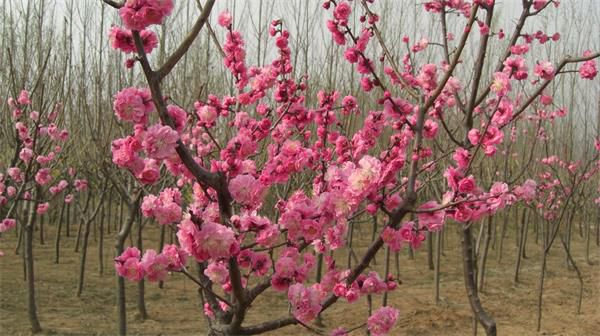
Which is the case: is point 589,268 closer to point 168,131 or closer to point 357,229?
point 357,229

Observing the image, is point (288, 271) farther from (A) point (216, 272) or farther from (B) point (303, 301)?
(A) point (216, 272)

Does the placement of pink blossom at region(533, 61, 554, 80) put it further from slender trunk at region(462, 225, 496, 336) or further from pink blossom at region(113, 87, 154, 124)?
pink blossom at region(113, 87, 154, 124)

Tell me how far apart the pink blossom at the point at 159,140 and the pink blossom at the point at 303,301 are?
0.62m

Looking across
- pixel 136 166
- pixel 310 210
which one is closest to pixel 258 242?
pixel 310 210

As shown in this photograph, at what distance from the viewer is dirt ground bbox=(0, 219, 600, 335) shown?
578cm

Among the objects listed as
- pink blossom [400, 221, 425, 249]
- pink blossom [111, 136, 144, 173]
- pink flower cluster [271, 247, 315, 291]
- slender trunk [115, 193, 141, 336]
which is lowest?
slender trunk [115, 193, 141, 336]

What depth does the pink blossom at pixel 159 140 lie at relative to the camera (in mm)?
1281

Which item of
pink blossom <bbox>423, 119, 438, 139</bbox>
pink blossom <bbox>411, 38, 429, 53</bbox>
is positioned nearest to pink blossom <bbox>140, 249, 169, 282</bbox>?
pink blossom <bbox>423, 119, 438, 139</bbox>

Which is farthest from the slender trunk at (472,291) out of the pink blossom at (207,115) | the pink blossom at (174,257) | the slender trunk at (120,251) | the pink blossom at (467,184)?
the slender trunk at (120,251)

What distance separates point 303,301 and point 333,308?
5111 mm

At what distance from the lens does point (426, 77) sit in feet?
7.67

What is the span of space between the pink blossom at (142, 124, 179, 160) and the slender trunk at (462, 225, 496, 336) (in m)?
2.11

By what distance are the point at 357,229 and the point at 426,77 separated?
10386 millimetres

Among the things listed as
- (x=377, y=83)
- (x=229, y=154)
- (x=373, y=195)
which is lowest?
(x=373, y=195)
